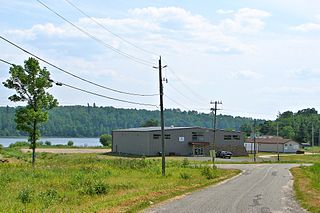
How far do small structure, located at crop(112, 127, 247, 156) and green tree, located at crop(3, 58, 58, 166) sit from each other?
43229 millimetres

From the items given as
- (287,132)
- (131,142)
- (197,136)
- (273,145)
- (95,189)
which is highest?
(287,132)

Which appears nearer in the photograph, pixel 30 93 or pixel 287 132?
pixel 30 93

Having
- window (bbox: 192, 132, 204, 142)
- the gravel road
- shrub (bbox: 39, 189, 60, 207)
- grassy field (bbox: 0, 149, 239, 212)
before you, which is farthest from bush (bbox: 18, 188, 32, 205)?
window (bbox: 192, 132, 204, 142)

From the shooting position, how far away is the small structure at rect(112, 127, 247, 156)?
9256 cm

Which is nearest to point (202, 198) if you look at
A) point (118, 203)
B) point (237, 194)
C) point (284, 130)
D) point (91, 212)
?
point (237, 194)

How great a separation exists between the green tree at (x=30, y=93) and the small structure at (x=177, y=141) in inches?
1702

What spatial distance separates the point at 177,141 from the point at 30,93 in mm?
50206

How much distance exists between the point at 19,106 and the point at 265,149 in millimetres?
95830

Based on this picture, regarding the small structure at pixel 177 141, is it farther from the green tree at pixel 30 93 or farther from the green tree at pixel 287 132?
the green tree at pixel 287 132

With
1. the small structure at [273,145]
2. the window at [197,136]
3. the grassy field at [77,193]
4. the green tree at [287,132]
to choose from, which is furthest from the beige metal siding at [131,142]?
the green tree at [287,132]

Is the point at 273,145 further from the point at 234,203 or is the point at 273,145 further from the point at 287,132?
the point at 234,203

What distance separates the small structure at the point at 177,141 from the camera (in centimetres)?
9256

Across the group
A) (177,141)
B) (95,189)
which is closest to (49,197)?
(95,189)

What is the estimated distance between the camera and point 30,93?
49.2m
